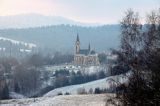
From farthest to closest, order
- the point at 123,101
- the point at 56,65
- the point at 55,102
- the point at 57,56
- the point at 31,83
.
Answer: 1. the point at 57,56
2. the point at 56,65
3. the point at 31,83
4. the point at 55,102
5. the point at 123,101

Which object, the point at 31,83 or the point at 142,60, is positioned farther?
the point at 31,83

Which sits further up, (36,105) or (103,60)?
(36,105)

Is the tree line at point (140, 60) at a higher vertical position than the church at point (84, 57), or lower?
higher

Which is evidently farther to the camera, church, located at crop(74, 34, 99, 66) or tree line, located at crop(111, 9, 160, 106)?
church, located at crop(74, 34, 99, 66)

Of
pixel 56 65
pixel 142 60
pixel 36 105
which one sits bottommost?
pixel 56 65

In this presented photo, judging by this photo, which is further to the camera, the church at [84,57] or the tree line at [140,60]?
the church at [84,57]

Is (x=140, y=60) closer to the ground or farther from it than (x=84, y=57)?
farther from it

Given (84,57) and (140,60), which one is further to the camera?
(84,57)

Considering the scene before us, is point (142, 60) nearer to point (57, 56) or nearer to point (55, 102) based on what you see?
point (55, 102)

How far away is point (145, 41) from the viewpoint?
13.2 meters

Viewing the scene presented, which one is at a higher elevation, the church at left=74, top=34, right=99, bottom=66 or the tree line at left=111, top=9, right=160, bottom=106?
the tree line at left=111, top=9, right=160, bottom=106

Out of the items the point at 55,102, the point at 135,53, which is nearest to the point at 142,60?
the point at 135,53

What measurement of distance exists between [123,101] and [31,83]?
8887 centimetres

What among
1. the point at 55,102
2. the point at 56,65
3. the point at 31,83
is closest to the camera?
the point at 55,102
